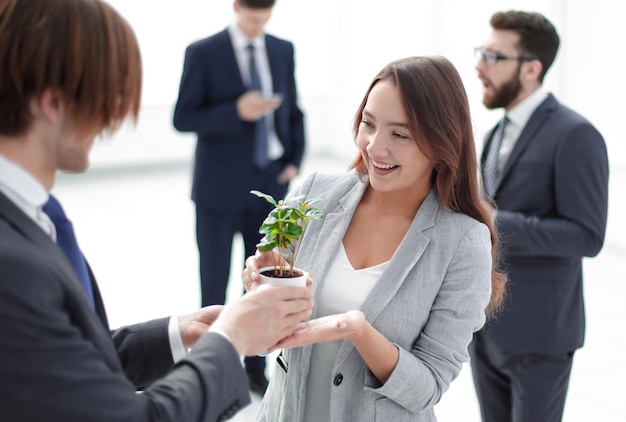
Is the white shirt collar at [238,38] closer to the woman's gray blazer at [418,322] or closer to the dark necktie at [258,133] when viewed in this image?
the dark necktie at [258,133]

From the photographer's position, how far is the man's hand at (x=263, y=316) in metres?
1.48

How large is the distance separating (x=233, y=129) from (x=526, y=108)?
1.58 meters

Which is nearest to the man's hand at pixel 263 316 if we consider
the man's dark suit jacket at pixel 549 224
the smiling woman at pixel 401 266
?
the smiling woman at pixel 401 266

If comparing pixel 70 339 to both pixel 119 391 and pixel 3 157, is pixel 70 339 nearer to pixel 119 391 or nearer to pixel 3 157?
pixel 119 391

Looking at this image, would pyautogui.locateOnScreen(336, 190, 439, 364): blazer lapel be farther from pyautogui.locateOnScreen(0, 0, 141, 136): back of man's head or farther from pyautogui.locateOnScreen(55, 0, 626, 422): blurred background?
pyautogui.locateOnScreen(55, 0, 626, 422): blurred background

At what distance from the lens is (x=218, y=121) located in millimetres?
3963

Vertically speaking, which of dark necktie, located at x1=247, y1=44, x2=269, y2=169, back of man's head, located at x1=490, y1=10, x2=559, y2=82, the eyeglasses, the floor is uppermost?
back of man's head, located at x1=490, y1=10, x2=559, y2=82

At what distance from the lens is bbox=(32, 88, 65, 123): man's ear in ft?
4.00

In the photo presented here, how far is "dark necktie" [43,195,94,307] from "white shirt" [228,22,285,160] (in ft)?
8.98

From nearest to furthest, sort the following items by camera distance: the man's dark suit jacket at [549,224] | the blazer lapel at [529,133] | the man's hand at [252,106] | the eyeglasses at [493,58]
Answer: the man's dark suit jacket at [549,224]
the blazer lapel at [529,133]
the eyeglasses at [493,58]
the man's hand at [252,106]

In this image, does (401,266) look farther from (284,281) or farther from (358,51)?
(358,51)

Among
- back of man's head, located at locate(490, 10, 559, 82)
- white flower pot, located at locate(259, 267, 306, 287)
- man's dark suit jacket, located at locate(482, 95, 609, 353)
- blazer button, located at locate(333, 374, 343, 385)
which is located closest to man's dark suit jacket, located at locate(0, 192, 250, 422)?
white flower pot, located at locate(259, 267, 306, 287)

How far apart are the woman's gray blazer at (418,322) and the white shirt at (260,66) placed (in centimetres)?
225

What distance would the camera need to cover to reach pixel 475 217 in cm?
211
